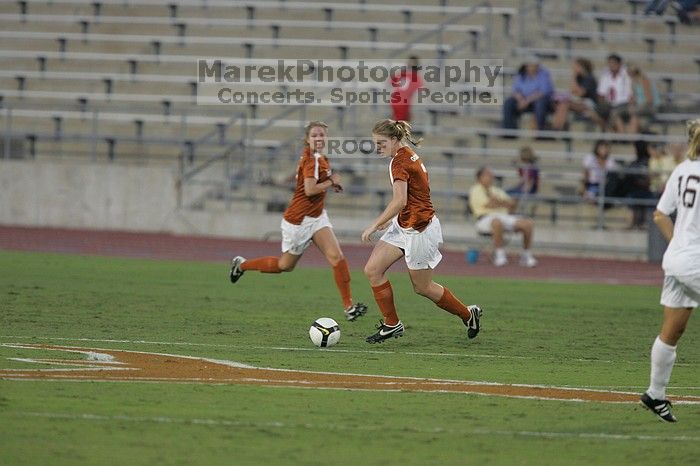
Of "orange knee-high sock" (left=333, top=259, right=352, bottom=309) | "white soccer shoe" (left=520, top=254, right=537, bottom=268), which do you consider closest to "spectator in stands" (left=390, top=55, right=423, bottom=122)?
"white soccer shoe" (left=520, top=254, right=537, bottom=268)

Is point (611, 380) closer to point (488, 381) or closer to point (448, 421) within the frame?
point (488, 381)

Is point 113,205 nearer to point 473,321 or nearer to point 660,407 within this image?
point 473,321

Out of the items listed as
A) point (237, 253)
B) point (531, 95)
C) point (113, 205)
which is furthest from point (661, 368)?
point (113, 205)

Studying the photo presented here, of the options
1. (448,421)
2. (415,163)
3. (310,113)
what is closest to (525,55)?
(310,113)

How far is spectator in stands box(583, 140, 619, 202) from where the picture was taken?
2481 centimetres

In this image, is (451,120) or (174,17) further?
(174,17)

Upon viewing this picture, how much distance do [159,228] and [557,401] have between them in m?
19.5

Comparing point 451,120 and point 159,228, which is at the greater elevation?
point 451,120

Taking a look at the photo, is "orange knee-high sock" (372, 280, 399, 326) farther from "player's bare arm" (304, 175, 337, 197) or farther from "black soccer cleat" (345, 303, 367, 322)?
"player's bare arm" (304, 175, 337, 197)

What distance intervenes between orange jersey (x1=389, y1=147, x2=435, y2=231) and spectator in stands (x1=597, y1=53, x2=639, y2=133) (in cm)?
1546

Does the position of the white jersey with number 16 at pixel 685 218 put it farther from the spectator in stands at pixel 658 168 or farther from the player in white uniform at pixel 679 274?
the spectator in stands at pixel 658 168

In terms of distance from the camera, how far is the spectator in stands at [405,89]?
27.0 metres

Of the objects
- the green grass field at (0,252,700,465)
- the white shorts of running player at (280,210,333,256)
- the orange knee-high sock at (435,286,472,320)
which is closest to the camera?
the green grass field at (0,252,700,465)

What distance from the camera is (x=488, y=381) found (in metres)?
9.85
